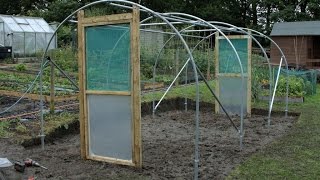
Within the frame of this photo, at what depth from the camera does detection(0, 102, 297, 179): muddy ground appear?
5.32 metres

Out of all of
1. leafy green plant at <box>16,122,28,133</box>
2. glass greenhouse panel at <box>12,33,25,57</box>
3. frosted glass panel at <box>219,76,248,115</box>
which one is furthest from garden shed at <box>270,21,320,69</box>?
leafy green plant at <box>16,122,28,133</box>

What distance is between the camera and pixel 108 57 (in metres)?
5.67

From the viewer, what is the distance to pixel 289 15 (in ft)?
107

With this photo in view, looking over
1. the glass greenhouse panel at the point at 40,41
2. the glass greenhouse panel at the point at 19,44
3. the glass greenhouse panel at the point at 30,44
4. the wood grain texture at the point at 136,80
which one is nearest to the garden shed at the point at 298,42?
the glass greenhouse panel at the point at 40,41

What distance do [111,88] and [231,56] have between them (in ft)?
18.2

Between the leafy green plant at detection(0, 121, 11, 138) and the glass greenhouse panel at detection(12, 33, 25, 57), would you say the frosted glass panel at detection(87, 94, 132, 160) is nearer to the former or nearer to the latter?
the leafy green plant at detection(0, 121, 11, 138)

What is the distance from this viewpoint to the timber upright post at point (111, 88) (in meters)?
5.41

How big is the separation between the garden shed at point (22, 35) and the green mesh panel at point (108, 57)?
65.9 ft

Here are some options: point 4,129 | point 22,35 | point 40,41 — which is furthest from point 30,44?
point 4,129

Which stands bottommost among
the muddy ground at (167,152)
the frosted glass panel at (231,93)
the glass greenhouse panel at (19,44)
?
the muddy ground at (167,152)

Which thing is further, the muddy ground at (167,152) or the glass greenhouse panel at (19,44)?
the glass greenhouse panel at (19,44)

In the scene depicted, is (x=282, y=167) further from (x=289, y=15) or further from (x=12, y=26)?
(x=289, y=15)

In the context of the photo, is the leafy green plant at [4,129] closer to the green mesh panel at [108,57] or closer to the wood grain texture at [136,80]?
the green mesh panel at [108,57]

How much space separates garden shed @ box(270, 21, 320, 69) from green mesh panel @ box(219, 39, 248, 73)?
45.3ft
